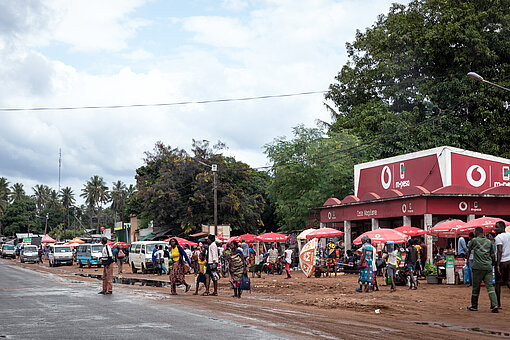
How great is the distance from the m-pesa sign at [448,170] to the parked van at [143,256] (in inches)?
567

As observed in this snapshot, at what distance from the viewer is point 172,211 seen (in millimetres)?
53000

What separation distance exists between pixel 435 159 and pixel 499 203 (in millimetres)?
3970

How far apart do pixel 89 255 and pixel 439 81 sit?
103ft

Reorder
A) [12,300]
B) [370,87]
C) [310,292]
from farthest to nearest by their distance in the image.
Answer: [370,87], [310,292], [12,300]

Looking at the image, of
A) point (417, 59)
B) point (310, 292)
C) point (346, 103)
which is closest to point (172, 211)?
point (346, 103)

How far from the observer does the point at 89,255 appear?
47062mm

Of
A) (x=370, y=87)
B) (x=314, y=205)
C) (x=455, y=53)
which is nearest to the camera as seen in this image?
(x=314, y=205)

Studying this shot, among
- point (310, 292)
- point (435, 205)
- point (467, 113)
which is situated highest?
point (467, 113)

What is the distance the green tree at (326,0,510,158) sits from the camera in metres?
45.8

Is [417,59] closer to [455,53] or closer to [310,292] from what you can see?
[455,53]

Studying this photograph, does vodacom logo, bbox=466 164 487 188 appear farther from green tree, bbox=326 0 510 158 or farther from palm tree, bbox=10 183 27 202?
palm tree, bbox=10 183 27 202

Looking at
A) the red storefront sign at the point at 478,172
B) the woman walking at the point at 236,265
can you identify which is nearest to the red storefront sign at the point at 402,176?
the red storefront sign at the point at 478,172

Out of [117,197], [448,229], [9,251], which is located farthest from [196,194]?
[117,197]

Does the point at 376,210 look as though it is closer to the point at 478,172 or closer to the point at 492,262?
the point at 478,172
